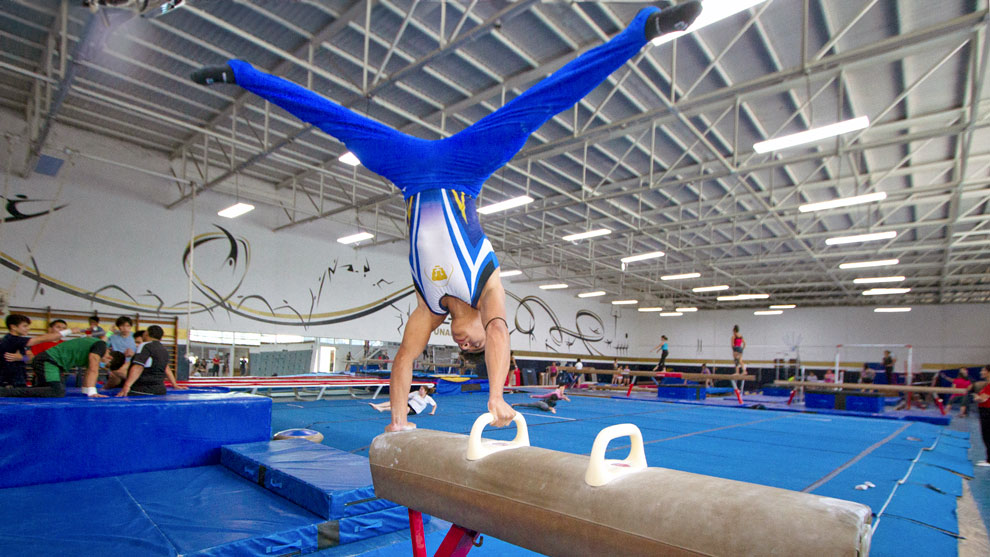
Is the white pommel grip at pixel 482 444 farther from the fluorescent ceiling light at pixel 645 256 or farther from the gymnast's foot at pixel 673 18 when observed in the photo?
the fluorescent ceiling light at pixel 645 256

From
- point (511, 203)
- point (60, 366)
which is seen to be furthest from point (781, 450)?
point (60, 366)

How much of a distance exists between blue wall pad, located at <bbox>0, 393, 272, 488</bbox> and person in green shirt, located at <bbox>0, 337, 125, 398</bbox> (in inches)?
41.7

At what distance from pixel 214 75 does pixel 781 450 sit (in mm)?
7014

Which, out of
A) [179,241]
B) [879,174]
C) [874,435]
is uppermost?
[879,174]

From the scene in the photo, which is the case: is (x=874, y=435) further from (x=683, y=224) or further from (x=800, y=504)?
(x=800, y=504)

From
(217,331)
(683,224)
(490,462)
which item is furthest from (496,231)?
(490,462)

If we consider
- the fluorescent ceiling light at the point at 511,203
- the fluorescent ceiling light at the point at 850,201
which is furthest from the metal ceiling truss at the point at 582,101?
the fluorescent ceiling light at the point at 850,201

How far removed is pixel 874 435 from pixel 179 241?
1553 centimetres

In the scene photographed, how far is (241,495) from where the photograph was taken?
3.75 m

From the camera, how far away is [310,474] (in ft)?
12.1

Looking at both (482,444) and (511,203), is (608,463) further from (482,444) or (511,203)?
(511,203)

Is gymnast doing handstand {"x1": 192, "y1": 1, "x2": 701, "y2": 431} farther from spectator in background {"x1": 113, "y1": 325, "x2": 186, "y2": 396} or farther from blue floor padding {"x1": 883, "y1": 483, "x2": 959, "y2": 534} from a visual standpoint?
spectator in background {"x1": 113, "y1": 325, "x2": 186, "y2": 396}

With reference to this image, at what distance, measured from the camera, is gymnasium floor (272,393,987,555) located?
138 inches

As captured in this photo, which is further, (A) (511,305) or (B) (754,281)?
(B) (754,281)
